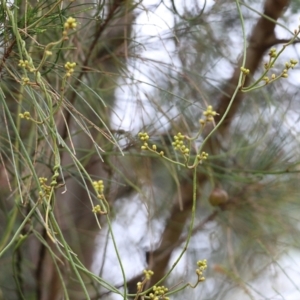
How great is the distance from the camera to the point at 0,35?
0.61 meters

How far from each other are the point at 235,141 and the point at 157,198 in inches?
7.8

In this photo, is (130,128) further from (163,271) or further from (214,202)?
(163,271)

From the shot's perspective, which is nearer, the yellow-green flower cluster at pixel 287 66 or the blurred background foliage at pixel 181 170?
the yellow-green flower cluster at pixel 287 66

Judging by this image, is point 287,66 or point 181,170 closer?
point 287,66

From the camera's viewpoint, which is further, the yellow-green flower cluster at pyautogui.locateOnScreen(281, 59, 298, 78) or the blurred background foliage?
the blurred background foliage

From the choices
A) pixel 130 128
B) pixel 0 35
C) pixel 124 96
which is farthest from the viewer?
pixel 124 96

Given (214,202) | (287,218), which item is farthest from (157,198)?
(287,218)

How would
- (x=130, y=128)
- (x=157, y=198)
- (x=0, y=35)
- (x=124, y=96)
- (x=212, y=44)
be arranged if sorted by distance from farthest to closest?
(x=157, y=198), (x=212, y=44), (x=124, y=96), (x=130, y=128), (x=0, y=35)

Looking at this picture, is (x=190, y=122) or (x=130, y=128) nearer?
(x=130, y=128)

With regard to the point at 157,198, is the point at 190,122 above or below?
above

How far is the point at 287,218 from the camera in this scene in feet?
4.21

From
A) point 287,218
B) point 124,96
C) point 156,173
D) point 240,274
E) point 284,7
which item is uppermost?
point 284,7

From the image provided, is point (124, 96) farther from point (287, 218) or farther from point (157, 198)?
point (287, 218)

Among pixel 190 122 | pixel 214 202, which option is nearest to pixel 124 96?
pixel 190 122
